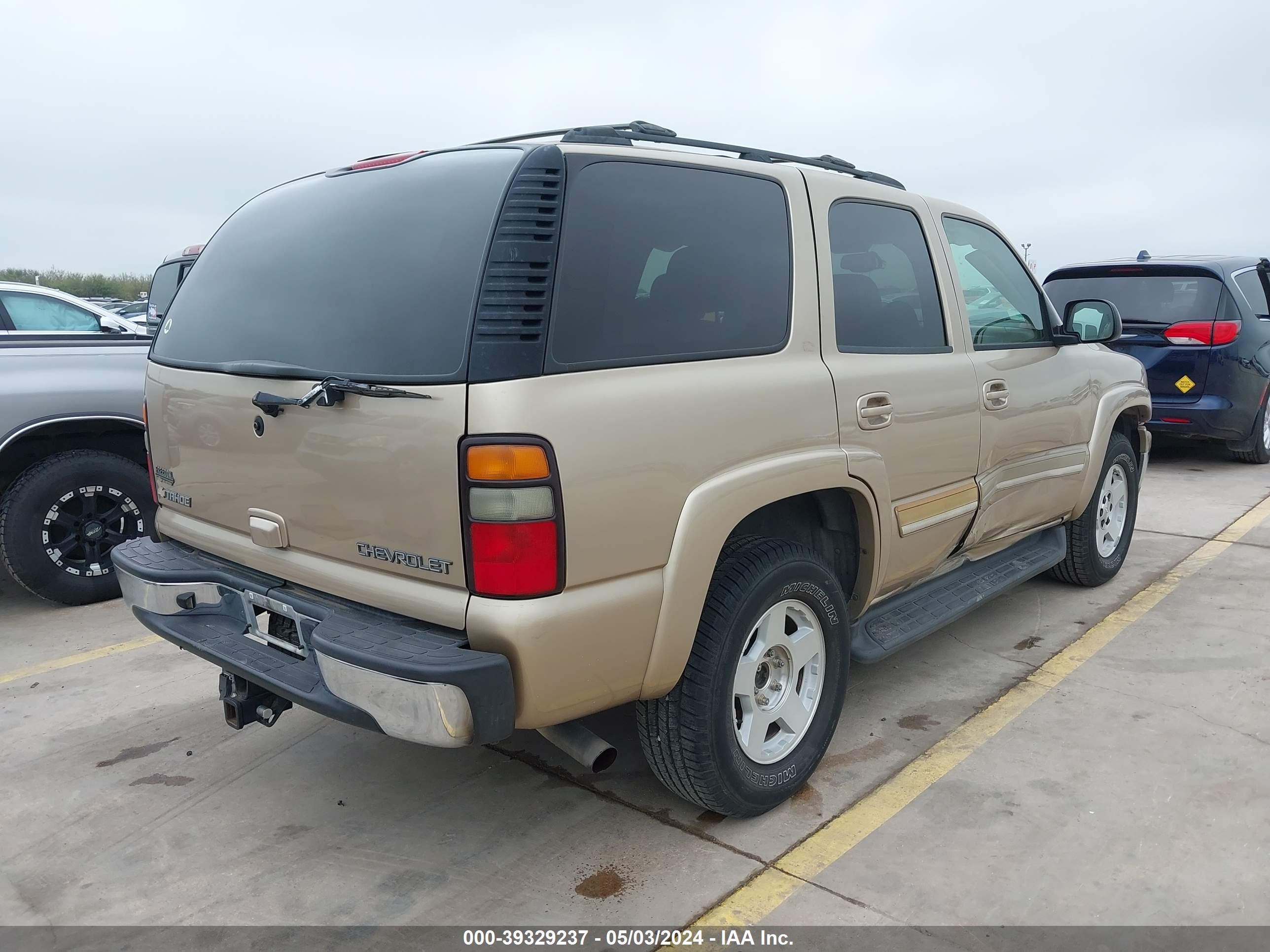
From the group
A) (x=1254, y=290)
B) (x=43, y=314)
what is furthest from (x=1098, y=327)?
(x=43, y=314)

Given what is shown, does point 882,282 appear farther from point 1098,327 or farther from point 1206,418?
point 1206,418

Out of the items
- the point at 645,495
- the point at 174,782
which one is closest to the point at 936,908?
the point at 645,495

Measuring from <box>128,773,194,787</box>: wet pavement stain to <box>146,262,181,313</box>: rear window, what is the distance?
316 inches

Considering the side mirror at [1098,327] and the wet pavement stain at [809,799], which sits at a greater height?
the side mirror at [1098,327]

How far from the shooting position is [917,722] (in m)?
3.55

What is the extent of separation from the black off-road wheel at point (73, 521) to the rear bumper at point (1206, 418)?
724 centimetres

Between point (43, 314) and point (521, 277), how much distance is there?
5635 mm

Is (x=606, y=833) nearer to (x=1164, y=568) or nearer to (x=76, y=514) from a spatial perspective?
(x=76, y=514)

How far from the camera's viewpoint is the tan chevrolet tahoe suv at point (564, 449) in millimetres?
2238

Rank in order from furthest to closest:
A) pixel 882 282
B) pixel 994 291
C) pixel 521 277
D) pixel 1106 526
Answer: pixel 1106 526
pixel 994 291
pixel 882 282
pixel 521 277

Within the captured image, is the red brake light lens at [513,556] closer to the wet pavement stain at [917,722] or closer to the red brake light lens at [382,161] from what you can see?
the red brake light lens at [382,161]

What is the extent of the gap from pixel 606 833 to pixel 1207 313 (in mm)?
7018

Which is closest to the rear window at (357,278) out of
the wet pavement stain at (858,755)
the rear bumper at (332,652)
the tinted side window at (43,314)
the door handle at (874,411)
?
the rear bumper at (332,652)

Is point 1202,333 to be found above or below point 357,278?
below
